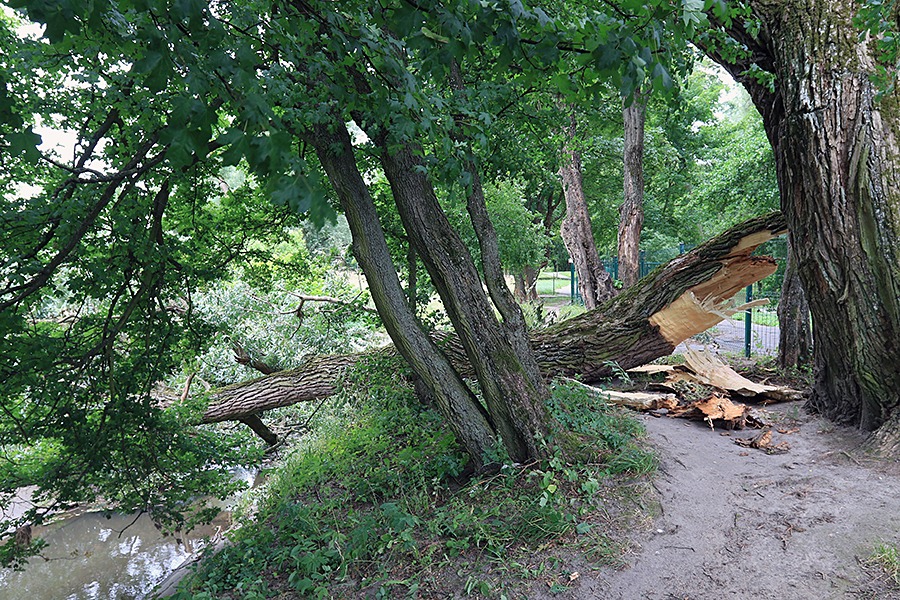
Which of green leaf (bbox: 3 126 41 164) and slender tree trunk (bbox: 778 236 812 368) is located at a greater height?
green leaf (bbox: 3 126 41 164)

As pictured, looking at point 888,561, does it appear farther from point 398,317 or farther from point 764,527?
point 398,317

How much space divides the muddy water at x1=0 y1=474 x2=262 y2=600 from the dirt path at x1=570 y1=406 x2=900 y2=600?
6210 millimetres

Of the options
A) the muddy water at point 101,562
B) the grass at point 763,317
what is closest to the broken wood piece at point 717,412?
the grass at point 763,317

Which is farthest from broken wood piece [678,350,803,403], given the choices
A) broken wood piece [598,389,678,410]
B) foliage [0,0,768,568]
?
foliage [0,0,768,568]

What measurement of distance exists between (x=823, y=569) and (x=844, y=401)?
8.29 feet

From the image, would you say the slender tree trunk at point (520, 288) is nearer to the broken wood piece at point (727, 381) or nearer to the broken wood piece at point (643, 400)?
the broken wood piece at point (727, 381)

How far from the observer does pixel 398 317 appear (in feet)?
14.9

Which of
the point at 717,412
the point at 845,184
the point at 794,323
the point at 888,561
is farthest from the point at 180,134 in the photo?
the point at 794,323

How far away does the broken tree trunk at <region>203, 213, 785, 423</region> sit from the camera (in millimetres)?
6637

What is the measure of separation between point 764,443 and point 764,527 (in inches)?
63.7

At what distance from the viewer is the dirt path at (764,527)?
3.05 m

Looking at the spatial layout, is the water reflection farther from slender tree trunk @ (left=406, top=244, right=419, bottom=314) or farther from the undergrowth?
slender tree trunk @ (left=406, top=244, right=419, bottom=314)

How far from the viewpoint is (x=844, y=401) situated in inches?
198

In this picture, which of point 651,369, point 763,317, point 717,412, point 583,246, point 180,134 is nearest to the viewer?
point 180,134
